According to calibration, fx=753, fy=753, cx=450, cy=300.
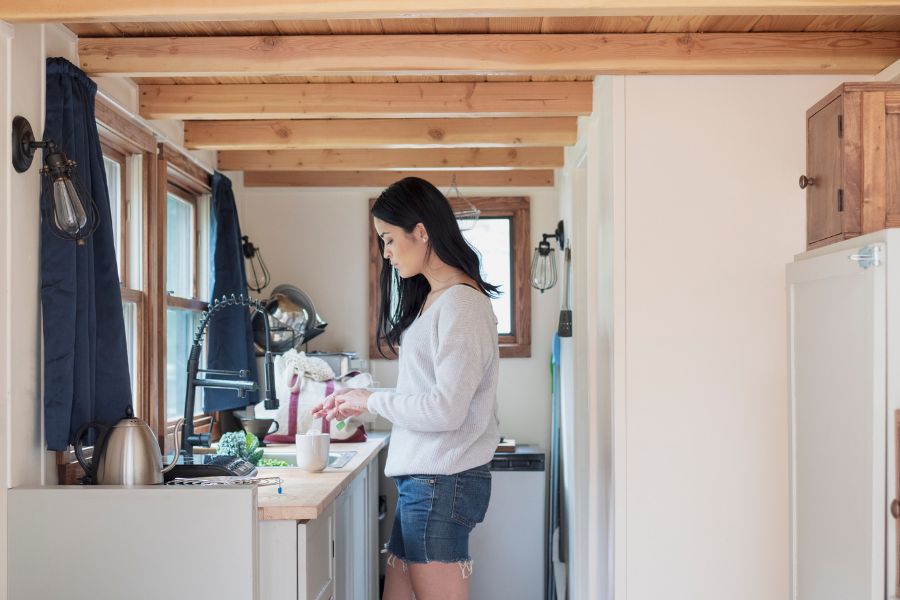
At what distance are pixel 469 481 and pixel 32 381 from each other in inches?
43.9

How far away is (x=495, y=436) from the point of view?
1855 mm

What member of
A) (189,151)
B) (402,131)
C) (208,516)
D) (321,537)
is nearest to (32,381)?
(208,516)

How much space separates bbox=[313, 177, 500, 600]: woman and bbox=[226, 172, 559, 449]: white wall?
2.15 meters

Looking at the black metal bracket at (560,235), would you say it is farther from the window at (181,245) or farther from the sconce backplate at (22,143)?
the sconce backplate at (22,143)

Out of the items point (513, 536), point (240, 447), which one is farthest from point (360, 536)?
point (513, 536)

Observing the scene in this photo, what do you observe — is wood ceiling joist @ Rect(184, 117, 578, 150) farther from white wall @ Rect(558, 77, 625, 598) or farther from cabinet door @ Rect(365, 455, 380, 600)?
cabinet door @ Rect(365, 455, 380, 600)

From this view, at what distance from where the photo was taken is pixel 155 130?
9.11 feet

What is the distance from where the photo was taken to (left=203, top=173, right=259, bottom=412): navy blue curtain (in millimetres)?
3311

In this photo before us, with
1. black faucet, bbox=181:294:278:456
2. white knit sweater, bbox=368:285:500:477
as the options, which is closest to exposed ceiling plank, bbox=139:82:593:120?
black faucet, bbox=181:294:278:456

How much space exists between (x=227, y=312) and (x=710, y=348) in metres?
2.07

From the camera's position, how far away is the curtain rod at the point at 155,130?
241 cm

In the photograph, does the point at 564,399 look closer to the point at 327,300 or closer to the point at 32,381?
the point at 327,300

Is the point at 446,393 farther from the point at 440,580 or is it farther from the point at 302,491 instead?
the point at 302,491

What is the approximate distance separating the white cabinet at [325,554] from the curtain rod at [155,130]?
1.45m
